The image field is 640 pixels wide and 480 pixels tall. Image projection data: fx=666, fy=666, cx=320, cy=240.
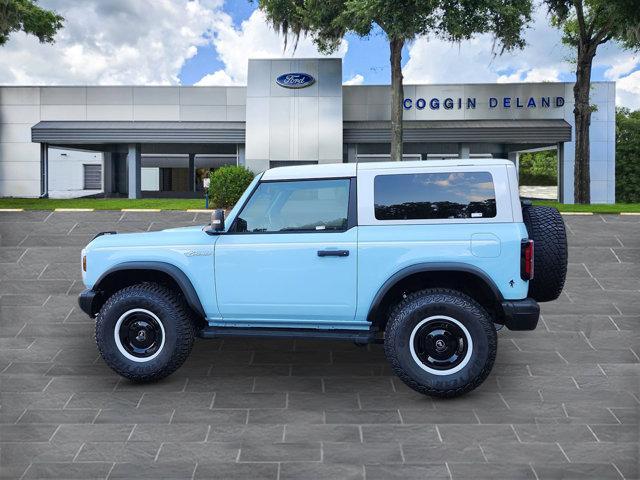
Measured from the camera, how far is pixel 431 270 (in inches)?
238

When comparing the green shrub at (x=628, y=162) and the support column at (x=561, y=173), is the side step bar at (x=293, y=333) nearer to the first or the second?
the support column at (x=561, y=173)

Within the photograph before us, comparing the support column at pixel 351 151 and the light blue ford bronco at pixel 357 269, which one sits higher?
the support column at pixel 351 151

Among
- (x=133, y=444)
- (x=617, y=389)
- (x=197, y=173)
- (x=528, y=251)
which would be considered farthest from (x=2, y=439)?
(x=197, y=173)

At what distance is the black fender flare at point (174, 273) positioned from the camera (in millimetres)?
6418

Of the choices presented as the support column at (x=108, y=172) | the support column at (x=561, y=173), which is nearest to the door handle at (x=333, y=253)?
the support column at (x=561, y=173)

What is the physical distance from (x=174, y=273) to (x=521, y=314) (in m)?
3.26

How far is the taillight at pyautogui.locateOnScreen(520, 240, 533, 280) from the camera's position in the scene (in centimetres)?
593

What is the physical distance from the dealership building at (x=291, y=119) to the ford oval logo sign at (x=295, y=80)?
0.14ft

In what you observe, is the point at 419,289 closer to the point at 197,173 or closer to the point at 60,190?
the point at 197,173

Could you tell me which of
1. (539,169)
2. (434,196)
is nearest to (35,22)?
(434,196)

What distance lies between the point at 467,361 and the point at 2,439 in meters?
3.91

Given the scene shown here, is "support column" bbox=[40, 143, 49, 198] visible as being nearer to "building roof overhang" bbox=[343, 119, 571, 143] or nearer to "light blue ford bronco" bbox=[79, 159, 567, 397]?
"building roof overhang" bbox=[343, 119, 571, 143]

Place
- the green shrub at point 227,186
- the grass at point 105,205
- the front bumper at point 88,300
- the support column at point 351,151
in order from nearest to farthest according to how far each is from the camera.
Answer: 1. the front bumper at point 88,300
2. the grass at point 105,205
3. the green shrub at point 227,186
4. the support column at point 351,151

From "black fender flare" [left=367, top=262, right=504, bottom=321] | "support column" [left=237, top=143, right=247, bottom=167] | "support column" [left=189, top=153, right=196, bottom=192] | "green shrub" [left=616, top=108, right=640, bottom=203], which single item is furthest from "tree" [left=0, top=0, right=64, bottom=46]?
"green shrub" [left=616, top=108, right=640, bottom=203]
